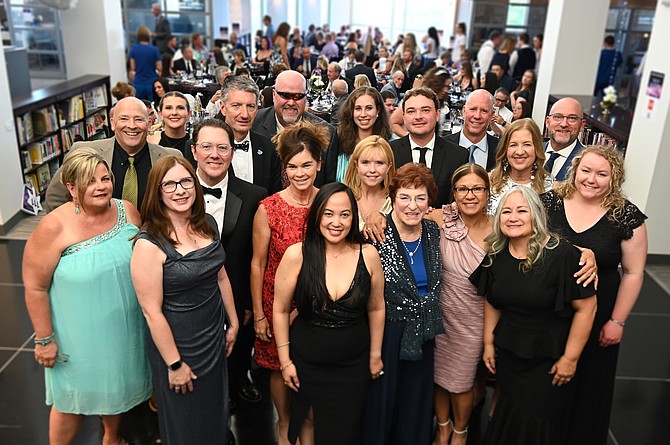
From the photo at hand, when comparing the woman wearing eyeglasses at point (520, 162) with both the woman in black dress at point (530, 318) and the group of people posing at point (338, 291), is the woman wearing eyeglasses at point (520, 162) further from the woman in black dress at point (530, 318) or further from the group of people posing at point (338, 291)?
the woman in black dress at point (530, 318)

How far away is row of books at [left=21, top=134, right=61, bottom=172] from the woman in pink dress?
638cm

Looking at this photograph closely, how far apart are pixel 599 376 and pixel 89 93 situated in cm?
888

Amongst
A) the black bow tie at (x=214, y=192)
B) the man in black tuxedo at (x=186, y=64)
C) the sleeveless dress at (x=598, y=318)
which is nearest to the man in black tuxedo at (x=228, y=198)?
the black bow tie at (x=214, y=192)

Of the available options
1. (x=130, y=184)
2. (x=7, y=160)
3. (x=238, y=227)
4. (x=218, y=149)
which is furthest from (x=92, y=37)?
(x=238, y=227)

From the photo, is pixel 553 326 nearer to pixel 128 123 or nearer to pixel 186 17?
pixel 128 123

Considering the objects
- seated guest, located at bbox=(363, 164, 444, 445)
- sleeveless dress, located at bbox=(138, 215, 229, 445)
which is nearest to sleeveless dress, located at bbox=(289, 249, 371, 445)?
seated guest, located at bbox=(363, 164, 444, 445)

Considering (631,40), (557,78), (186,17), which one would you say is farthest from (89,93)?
(631,40)

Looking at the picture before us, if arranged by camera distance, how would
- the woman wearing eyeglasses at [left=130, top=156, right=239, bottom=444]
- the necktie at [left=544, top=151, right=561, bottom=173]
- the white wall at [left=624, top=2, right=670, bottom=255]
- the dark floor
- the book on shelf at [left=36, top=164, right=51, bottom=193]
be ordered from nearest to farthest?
1. the woman wearing eyeglasses at [left=130, top=156, right=239, bottom=444]
2. the dark floor
3. the necktie at [left=544, top=151, right=561, bottom=173]
4. the white wall at [left=624, top=2, right=670, bottom=255]
5. the book on shelf at [left=36, top=164, right=51, bottom=193]

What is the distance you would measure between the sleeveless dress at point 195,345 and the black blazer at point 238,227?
0.24 m

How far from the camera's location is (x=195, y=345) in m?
2.78

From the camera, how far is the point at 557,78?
9.82 meters

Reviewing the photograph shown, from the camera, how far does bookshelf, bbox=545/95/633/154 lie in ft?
23.6

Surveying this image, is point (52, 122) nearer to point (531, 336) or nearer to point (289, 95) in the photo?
point (289, 95)

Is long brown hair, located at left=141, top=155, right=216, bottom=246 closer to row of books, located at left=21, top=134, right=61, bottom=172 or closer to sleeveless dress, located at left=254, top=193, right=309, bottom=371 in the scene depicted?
sleeveless dress, located at left=254, top=193, right=309, bottom=371
